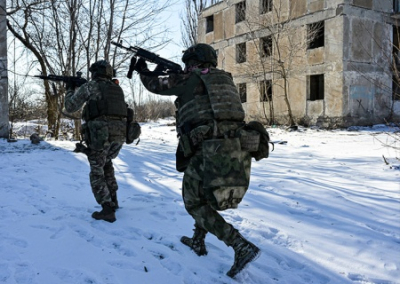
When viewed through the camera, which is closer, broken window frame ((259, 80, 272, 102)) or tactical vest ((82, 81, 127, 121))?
tactical vest ((82, 81, 127, 121))

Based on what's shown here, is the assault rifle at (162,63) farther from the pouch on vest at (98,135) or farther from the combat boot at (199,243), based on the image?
the combat boot at (199,243)

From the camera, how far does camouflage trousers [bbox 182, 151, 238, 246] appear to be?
7.95 feet

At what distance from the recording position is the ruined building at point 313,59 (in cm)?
1435

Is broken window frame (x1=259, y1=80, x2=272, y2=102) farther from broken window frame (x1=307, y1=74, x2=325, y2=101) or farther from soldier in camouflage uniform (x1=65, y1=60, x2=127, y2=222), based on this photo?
soldier in camouflage uniform (x1=65, y1=60, x2=127, y2=222)

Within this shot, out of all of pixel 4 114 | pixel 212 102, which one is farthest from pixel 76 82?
pixel 4 114

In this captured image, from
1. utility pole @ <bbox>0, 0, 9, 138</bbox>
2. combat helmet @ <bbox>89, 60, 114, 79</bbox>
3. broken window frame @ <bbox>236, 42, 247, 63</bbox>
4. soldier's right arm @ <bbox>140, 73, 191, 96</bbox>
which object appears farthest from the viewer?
broken window frame @ <bbox>236, 42, 247, 63</bbox>

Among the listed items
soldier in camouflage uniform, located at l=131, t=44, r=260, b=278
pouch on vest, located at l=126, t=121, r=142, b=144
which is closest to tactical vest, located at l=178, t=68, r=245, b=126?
soldier in camouflage uniform, located at l=131, t=44, r=260, b=278

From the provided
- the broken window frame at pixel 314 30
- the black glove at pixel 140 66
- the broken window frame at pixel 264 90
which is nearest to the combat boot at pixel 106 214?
the black glove at pixel 140 66

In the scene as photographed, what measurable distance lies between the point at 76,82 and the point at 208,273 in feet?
9.30

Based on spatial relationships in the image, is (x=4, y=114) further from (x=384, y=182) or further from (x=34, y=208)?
(x=384, y=182)

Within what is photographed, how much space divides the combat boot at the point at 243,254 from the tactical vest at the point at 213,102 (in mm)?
880

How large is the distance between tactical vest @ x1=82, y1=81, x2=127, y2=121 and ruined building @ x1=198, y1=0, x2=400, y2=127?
11719 mm

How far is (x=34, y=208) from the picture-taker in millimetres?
3898

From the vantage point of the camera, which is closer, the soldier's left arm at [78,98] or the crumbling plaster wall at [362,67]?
the soldier's left arm at [78,98]
